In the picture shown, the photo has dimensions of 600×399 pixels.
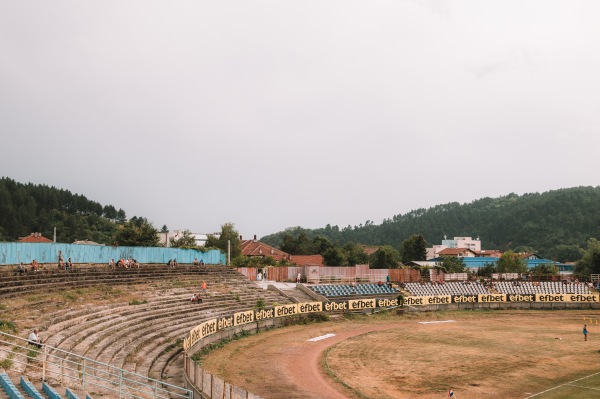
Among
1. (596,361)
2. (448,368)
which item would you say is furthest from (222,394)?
(596,361)

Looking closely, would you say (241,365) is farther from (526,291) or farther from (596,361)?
(526,291)

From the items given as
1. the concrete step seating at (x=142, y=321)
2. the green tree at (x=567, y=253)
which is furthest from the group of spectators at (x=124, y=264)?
the green tree at (x=567, y=253)

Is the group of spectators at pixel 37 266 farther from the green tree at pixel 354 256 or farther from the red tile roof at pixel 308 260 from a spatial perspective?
the green tree at pixel 354 256

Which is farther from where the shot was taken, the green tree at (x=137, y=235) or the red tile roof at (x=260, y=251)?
the red tile roof at (x=260, y=251)

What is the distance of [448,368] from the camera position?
103ft

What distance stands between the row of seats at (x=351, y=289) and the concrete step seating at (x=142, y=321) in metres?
9.97

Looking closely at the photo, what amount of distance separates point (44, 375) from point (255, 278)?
49645mm

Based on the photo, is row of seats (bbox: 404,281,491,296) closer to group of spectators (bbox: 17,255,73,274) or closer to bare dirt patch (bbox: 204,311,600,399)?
bare dirt patch (bbox: 204,311,600,399)

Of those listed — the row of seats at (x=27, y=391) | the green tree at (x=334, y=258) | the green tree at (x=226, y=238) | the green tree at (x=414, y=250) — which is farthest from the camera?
the green tree at (x=414, y=250)

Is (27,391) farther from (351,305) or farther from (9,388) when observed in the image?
(351,305)

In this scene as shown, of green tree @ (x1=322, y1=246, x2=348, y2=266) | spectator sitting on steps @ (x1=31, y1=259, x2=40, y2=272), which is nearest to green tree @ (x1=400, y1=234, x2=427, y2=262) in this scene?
green tree @ (x1=322, y1=246, x2=348, y2=266)

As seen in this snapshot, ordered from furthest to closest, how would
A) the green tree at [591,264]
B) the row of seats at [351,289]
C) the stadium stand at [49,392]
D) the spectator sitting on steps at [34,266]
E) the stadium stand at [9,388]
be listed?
the green tree at [591,264] < the row of seats at [351,289] < the spectator sitting on steps at [34,266] < the stadium stand at [49,392] < the stadium stand at [9,388]

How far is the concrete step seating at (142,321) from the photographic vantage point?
84.5 ft

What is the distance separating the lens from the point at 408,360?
33.8m
